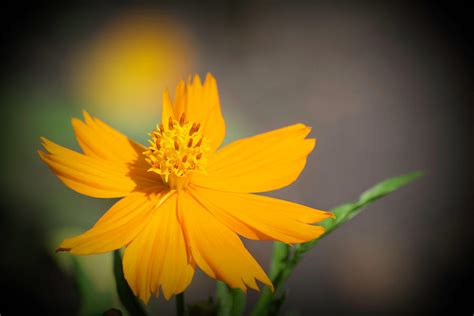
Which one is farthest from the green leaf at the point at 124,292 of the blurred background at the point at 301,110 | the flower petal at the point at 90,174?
the blurred background at the point at 301,110

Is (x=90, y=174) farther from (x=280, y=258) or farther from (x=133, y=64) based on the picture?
(x=133, y=64)

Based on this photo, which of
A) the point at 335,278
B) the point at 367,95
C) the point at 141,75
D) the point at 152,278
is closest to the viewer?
the point at 152,278

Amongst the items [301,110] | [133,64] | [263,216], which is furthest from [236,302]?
[301,110]

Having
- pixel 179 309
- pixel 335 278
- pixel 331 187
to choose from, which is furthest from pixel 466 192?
pixel 179 309

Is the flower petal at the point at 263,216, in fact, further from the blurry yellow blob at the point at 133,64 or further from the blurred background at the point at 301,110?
the blurry yellow blob at the point at 133,64

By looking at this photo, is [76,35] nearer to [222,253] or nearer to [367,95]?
[367,95]

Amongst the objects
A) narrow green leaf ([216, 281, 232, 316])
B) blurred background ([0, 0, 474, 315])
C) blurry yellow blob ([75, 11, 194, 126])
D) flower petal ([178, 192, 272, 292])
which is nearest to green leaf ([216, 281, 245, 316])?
narrow green leaf ([216, 281, 232, 316])
